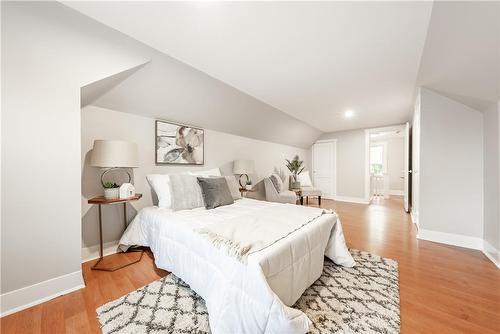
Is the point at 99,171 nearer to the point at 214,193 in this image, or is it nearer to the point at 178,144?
the point at 178,144

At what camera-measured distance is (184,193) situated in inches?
91.2

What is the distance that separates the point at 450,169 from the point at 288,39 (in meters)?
2.96

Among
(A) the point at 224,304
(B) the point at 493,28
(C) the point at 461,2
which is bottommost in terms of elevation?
(A) the point at 224,304

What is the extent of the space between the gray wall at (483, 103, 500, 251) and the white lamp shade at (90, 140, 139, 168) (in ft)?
13.8

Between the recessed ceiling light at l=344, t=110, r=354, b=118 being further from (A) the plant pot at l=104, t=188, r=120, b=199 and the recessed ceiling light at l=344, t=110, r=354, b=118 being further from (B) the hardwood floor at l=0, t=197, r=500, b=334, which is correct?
(A) the plant pot at l=104, t=188, r=120, b=199

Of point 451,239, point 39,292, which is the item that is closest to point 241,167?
point 39,292

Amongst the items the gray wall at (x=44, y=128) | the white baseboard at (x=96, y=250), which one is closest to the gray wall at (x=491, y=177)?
the gray wall at (x=44, y=128)

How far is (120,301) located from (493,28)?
3571mm

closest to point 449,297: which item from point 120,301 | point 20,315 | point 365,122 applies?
point 120,301

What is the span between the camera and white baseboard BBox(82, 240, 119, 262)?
7.16 ft

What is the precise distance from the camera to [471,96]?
7.59 feet

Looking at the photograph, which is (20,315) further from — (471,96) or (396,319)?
(471,96)

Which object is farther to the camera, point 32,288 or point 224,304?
point 32,288

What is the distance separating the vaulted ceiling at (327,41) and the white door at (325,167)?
363 cm
